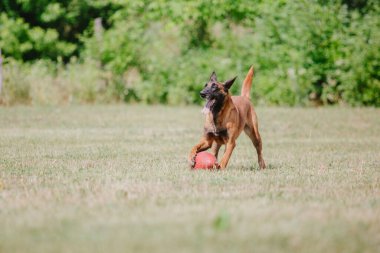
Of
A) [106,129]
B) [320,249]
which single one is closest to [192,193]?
[320,249]

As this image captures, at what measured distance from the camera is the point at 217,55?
20.4 meters

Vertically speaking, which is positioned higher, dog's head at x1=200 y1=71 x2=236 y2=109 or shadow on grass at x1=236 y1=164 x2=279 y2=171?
dog's head at x1=200 y1=71 x2=236 y2=109

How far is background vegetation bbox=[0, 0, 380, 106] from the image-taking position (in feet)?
62.4

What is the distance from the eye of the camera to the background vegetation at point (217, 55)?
62.4 feet

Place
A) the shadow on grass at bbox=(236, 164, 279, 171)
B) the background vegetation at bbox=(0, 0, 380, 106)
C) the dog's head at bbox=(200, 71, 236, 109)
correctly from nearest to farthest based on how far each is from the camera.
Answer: the dog's head at bbox=(200, 71, 236, 109), the shadow on grass at bbox=(236, 164, 279, 171), the background vegetation at bbox=(0, 0, 380, 106)

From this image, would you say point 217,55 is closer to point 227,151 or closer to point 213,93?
point 213,93

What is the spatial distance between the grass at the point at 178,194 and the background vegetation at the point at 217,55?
237 inches

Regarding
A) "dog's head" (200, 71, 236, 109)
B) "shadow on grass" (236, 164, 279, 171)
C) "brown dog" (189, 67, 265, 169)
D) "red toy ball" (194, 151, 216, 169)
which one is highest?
"dog's head" (200, 71, 236, 109)

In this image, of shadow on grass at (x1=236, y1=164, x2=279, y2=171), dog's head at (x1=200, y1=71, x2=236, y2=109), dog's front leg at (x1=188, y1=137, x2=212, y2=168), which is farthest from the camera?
shadow on grass at (x1=236, y1=164, x2=279, y2=171)

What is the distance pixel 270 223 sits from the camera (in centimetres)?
473

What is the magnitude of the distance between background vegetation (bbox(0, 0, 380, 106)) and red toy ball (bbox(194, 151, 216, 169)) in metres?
11.5

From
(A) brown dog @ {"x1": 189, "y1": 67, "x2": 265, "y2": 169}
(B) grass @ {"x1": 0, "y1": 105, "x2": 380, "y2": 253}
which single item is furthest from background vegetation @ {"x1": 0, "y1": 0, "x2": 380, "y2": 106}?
(A) brown dog @ {"x1": 189, "y1": 67, "x2": 265, "y2": 169}

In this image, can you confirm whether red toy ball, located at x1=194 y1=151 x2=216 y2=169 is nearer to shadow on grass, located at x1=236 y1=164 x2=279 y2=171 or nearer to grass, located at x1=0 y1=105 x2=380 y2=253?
grass, located at x1=0 y1=105 x2=380 y2=253

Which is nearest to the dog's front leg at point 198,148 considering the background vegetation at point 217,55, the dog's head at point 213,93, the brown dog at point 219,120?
the brown dog at point 219,120
